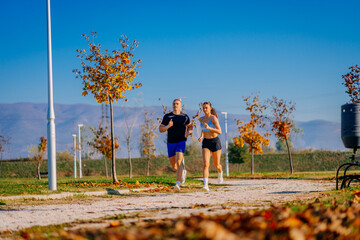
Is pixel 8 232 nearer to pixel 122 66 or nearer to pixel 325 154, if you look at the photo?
pixel 122 66

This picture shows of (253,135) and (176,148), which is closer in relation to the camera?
(176,148)

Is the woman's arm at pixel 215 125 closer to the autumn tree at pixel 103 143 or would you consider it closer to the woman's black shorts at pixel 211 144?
the woman's black shorts at pixel 211 144

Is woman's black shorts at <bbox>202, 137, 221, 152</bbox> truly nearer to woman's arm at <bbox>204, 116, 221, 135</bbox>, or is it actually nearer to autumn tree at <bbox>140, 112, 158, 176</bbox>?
woman's arm at <bbox>204, 116, 221, 135</bbox>

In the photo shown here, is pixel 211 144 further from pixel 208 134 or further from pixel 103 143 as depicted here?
pixel 103 143

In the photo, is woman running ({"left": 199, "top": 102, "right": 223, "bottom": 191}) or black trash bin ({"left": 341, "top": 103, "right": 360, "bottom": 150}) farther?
woman running ({"left": 199, "top": 102, "right": 223, "bottom": 191})

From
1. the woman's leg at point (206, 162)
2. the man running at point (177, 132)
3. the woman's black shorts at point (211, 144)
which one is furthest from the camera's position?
the woman's black shorts at point (211, 144)

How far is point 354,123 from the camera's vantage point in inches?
430

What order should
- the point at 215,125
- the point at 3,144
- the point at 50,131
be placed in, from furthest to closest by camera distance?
the point at 3,144 → the point at 215,125 → the point at 50,131

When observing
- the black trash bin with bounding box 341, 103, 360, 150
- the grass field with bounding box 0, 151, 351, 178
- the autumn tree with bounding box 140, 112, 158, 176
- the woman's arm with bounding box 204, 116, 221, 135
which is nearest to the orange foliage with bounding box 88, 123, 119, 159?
the autumn tree with bounding box 140, 112, 158, 176

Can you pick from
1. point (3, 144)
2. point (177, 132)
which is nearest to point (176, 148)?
point (177, 132)

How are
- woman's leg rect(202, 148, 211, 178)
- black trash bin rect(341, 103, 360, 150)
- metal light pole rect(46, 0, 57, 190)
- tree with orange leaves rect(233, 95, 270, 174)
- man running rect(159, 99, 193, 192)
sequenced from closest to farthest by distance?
black trash bin rect(341, 103, 360, 150)
metal light pole rect(46, 0, 57, 190)
man running rect(159, 99, 193, 192)
woman's leg rect(202, 148, 211, 178)
tree with orange leaves rect(233, 95, 270, 174)

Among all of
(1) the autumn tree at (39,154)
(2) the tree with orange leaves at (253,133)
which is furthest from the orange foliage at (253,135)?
(1) the autumn tree at (39,154)

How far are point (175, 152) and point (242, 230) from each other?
932cm

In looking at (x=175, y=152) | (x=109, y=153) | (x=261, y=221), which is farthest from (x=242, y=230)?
(x=109, y=153)
